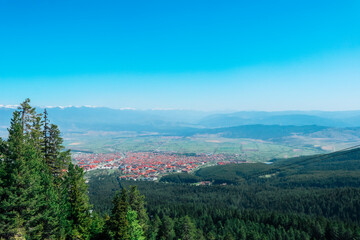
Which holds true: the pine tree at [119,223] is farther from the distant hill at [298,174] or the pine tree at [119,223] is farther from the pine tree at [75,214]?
the distant hill at [298,174]

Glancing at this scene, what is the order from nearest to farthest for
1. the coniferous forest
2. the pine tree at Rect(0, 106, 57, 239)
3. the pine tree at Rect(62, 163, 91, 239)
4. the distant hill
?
the pine tree at Rect(0, 106, 57, 239) < the coniferous forest < the pine tree at Rect(62, 163, 91, 239) < the distant hill

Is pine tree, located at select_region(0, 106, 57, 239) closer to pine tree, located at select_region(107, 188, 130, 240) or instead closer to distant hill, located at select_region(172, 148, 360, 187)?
pine tree, located at select_region(107, 188, 130, 240)

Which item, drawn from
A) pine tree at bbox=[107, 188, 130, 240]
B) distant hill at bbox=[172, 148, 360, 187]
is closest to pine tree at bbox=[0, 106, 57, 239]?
pine tree at bbox=[107, 188, 130, 240]

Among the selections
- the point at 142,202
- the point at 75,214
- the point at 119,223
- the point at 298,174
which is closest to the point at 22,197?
the point at 75,214

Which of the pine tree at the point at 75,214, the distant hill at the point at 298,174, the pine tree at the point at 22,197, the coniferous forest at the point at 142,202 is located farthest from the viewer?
the distant hill at the point at 298,174

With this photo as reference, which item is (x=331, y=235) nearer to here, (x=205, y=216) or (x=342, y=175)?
(x=205, y=216)

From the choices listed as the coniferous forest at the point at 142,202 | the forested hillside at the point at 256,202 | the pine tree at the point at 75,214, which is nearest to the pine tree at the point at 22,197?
the coniferous forest at the point at 142,202

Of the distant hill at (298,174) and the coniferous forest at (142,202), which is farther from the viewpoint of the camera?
the distant hill at (298,174)

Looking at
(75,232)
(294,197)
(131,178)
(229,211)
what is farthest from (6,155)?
A: (131,178)

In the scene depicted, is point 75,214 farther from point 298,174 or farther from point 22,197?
point 298,174
